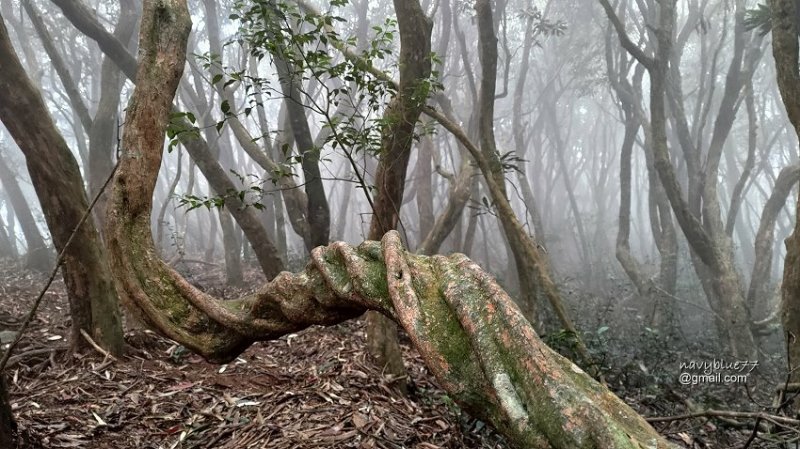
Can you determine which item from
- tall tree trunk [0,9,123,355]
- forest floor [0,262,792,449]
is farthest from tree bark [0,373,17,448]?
tall tree trunk [0,9,123,355]

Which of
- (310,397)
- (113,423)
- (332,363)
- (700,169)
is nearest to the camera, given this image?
(113,423)

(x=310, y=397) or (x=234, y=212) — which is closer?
(x=310, y=397)

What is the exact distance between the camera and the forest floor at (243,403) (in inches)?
119

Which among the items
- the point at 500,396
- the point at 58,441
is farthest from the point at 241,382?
the point at 500,396

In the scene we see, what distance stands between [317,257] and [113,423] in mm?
2069

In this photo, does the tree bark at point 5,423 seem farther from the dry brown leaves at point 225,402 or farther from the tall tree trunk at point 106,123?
the tall tree trunk at point 106,123

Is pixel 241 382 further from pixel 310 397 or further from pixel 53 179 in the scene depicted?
pixel 53 179

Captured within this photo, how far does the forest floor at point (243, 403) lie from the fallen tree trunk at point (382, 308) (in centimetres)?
104

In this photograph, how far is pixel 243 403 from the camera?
3.49 metres

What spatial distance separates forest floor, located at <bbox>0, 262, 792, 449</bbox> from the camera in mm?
3021

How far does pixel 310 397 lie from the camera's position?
3648 mm

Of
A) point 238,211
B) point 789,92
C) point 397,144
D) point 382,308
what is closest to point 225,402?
point 382,308

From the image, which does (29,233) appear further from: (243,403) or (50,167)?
(243,403)

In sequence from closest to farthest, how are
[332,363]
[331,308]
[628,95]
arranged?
[331,308] → [332,363] → [628,95]
